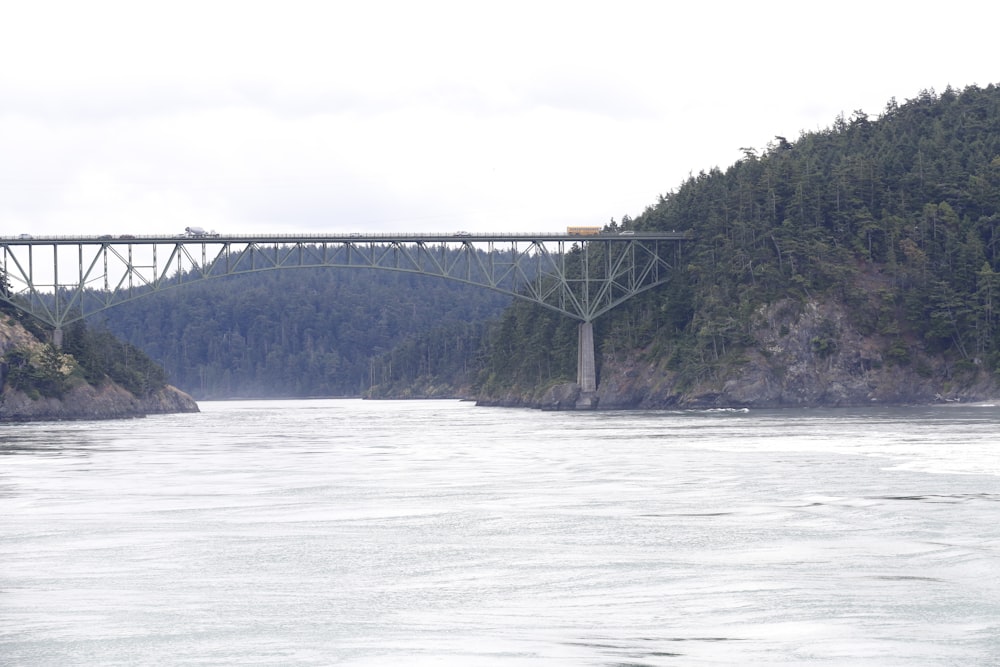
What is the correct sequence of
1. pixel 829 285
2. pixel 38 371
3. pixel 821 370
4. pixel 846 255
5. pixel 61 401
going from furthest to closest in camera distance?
pixel 846 255, pixel 829 285, pixel 821 370, pixel 61 401, pixel 38 371

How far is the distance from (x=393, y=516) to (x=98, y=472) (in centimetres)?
2162

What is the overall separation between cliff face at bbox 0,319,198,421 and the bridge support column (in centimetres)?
4978

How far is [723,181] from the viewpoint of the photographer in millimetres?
172750

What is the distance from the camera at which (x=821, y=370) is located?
143250 mm

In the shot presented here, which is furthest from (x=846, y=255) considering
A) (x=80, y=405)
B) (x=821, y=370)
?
(x=80, y=405)

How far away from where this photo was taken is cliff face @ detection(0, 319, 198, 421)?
133m

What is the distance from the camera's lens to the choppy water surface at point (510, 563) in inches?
811

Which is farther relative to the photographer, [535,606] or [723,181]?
[723,181]

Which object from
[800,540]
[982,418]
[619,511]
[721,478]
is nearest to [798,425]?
[982,418]

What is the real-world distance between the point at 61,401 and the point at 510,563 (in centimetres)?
12030

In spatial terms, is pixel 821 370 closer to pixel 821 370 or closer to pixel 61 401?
pixel 821 370

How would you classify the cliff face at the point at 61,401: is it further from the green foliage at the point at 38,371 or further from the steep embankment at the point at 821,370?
the steep embankment at the point at 821,370

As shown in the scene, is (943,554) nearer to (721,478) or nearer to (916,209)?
(721,478)

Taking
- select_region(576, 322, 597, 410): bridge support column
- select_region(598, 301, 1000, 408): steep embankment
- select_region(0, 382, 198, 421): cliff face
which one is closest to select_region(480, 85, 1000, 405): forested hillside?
select_region(598, 301, 1000, 408): steep embankment
